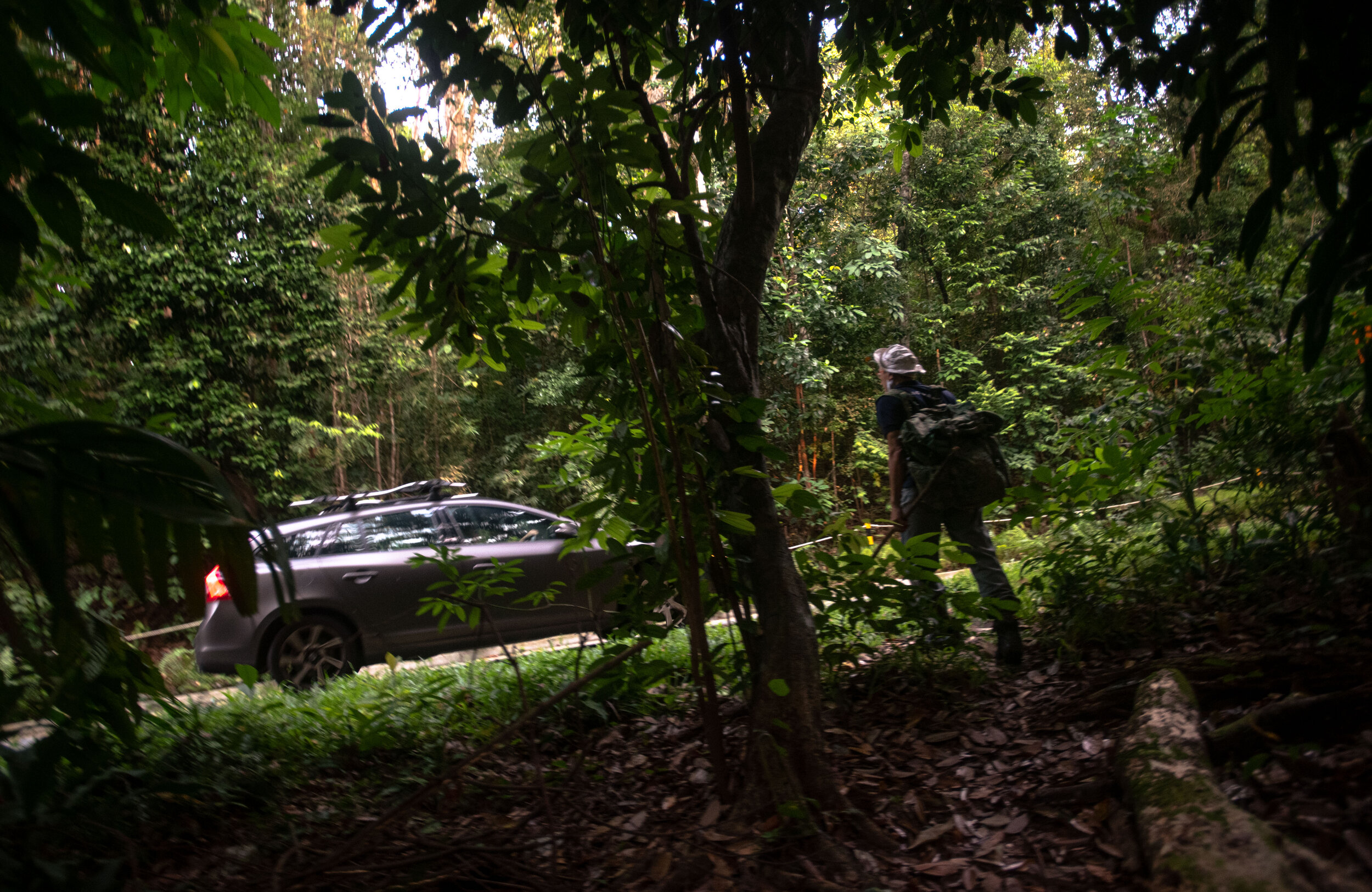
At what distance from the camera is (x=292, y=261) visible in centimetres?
1108

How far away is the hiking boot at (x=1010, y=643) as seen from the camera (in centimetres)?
371

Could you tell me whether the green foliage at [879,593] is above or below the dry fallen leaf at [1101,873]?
above

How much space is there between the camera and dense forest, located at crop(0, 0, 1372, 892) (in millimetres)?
1741

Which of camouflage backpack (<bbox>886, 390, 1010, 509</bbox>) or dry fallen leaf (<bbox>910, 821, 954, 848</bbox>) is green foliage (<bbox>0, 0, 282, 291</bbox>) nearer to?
dry fallen leaf (<bbox>910, 821, 954, 848</bbox>)

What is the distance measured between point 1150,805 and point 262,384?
12.1 m

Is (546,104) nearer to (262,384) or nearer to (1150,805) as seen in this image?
(1150,805)

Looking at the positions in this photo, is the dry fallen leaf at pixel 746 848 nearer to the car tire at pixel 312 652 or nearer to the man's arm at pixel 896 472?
the man's arm at pixel 896 472

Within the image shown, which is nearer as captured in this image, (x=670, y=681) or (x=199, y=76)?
(x=199, y=76)

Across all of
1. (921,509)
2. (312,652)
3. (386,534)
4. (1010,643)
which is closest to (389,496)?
(386,534)

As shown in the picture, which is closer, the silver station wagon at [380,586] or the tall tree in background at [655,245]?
the tall tree in background at [655,245]

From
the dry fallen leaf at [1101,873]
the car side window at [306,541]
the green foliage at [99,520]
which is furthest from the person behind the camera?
the car side window at [306,541]

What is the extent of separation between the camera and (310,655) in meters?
5.95

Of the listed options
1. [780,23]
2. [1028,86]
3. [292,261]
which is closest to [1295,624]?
[1028,86]

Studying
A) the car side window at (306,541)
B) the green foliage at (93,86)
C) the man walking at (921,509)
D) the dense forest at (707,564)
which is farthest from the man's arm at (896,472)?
the car side window at (306,541)
